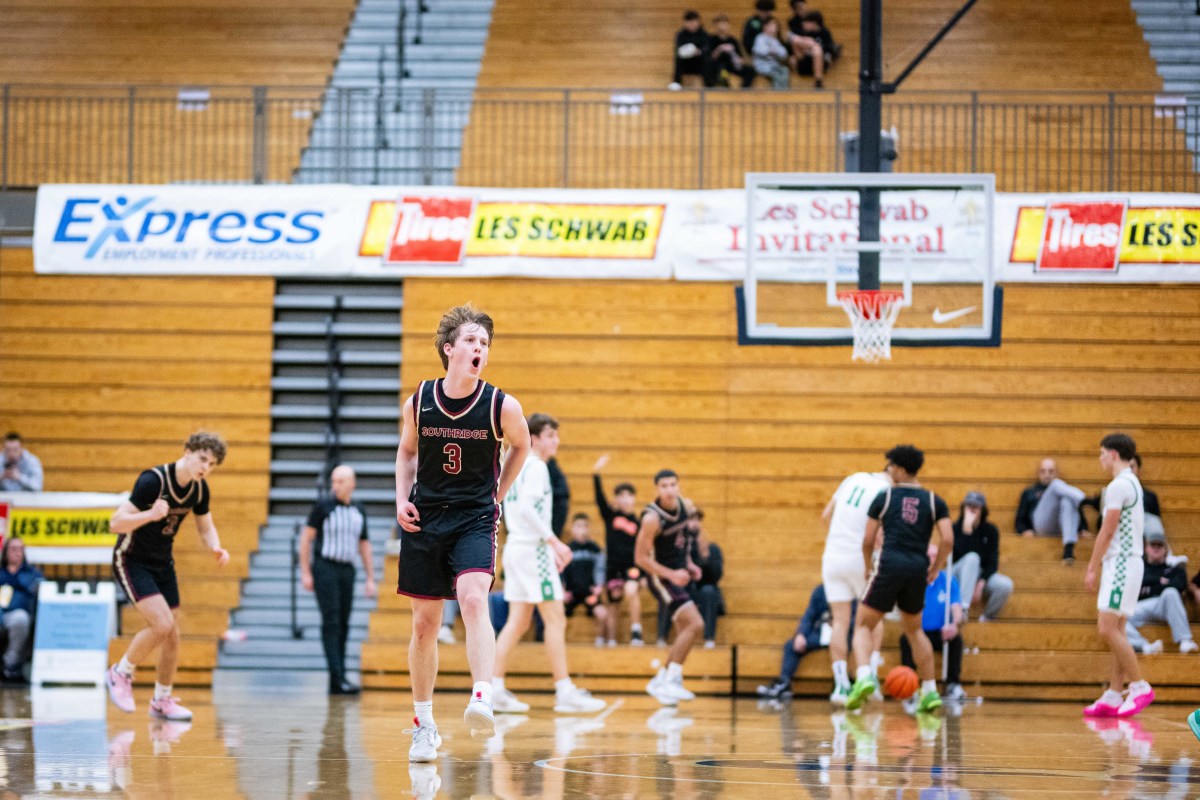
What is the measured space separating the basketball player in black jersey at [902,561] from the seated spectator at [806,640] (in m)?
1.76

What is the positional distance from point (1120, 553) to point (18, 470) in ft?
34.2

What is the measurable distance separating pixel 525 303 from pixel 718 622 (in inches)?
159

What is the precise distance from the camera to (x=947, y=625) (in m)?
12.8

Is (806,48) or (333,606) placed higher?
(806,48)

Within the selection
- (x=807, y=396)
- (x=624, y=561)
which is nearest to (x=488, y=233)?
(x=807, y=396)

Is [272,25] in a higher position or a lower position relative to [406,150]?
higher

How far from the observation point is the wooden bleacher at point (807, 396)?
1517 cm

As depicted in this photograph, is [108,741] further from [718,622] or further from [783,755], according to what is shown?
[718,622]

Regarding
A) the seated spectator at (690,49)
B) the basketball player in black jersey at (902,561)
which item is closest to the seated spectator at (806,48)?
the seated spectator at (690,49)

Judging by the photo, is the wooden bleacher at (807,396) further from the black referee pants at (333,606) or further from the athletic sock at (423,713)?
the athletic sock at (423,713)

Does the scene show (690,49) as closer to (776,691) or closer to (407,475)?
(776,691)

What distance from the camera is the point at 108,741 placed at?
26.8 ft

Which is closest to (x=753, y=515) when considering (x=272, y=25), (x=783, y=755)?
(x=783, y=755)

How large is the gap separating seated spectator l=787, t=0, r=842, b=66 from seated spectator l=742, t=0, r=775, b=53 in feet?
1.05
